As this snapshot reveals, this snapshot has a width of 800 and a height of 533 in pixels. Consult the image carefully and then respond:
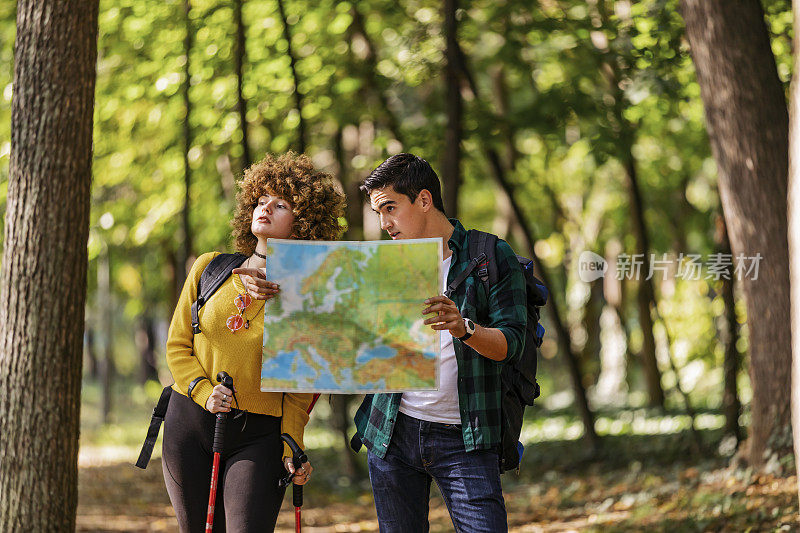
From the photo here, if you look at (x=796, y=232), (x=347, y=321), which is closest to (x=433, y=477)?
(x=347, y=321)

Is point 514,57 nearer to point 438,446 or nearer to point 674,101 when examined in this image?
point 674,101

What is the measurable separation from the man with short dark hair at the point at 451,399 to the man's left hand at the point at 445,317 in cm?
15

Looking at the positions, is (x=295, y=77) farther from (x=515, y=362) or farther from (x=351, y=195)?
(x=515, y=362)

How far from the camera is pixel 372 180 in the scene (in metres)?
3.38

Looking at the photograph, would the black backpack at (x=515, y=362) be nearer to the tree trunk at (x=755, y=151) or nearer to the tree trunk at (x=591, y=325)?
the tree trunk at (x=755, y=151)

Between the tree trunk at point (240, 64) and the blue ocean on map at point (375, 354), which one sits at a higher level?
the tree trunk at point (240, 64)

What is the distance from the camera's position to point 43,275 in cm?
541

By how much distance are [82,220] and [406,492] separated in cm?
304

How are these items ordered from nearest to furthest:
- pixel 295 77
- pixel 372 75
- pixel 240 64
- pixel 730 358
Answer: pixel 240 64 < pixel 295 77 < pixel 730 358 < pixel 372 75

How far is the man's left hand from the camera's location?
120 inches

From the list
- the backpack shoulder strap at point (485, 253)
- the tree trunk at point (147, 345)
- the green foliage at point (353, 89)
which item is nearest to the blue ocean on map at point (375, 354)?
the backpack shoulder strap at point (485, 253)

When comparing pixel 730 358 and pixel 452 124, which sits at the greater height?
pixel 452 124

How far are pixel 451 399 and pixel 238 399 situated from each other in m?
0.87

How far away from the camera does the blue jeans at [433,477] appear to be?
133 inches
